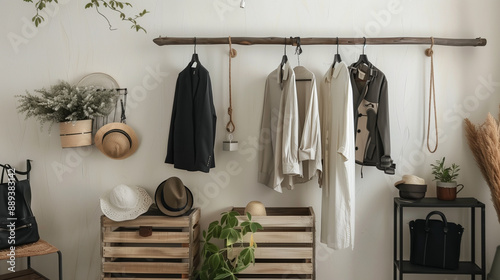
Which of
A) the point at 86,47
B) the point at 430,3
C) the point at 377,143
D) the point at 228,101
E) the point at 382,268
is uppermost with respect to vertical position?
the point at 430,3

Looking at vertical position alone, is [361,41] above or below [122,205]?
above

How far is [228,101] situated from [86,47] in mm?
1032

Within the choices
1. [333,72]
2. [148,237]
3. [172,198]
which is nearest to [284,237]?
[172,198]

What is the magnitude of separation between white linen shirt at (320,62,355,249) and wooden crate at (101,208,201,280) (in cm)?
83

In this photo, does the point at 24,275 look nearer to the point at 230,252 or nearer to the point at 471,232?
the point at 230,252

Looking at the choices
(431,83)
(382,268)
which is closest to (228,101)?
(431,83)

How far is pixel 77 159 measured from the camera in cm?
297

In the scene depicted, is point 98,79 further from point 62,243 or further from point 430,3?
point 430,3

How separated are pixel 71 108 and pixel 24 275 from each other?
1.11 metres

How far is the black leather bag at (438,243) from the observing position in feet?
8.46

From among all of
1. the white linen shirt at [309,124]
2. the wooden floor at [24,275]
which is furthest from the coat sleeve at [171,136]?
the wooden floor at [24,275]

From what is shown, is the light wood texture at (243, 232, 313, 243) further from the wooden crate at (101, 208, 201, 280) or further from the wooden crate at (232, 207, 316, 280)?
the wooden crate at (101, 208, 201, 280)

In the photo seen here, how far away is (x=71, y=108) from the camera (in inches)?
107

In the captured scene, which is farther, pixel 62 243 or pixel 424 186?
pixel 62 243
